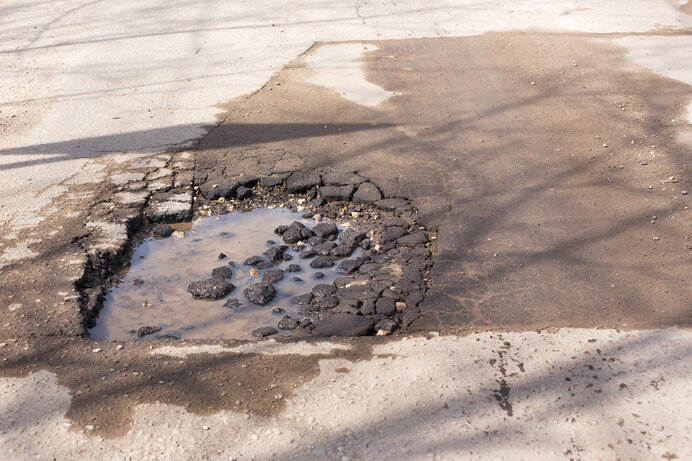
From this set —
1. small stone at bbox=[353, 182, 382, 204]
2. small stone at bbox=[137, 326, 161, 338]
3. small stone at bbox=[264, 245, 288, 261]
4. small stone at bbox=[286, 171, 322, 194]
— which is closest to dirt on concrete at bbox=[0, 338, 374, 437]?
small stone at bbox=[137, 326, 161, 338]

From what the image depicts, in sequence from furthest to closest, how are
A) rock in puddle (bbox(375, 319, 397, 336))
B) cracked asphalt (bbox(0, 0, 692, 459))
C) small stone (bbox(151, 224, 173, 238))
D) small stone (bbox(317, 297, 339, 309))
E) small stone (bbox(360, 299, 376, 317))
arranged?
small stone (bbox(151, 224, 173, 238)) → small stone (bbox(317, 297, 339, 309)) → small stone (bbox(360, 299, 376, 317)) → rock in puddle (bbox(375, 319, 397, 336)) → cracked asphalt (bbox(0, 0, 692, 459))

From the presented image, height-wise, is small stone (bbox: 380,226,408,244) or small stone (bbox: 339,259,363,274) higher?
small stone (bbox: 380,226,408,244)

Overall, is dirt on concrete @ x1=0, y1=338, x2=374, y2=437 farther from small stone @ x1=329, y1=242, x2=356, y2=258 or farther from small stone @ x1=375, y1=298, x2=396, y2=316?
small stone @ x1=329, y1=242, x2=356, y2=258

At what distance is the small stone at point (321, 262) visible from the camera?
4.70m

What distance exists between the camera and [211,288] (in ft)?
14.7

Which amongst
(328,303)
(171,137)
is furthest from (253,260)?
(171,137)

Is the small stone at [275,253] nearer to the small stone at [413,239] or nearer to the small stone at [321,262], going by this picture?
the small stone at [321,262]

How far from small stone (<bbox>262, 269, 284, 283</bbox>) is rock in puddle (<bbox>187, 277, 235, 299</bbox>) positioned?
24 cm

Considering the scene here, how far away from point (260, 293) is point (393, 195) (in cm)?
163

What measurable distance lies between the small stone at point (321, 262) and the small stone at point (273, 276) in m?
0.24

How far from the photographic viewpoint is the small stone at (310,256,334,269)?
470 cm

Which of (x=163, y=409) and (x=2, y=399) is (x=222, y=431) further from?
(x=2, y=399)

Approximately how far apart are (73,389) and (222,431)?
88 cm

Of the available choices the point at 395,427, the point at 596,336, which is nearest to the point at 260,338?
the point at 395,427
